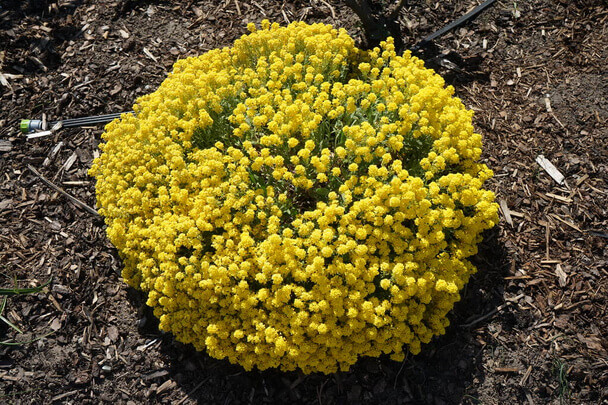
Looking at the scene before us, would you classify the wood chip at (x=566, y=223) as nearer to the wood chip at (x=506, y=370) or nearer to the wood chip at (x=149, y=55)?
the wood chip at (x=506, y=370)

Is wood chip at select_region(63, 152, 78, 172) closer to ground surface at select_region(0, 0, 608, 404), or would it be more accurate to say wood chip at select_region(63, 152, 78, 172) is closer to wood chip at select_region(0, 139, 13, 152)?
ground surface at select_region(0, 0, 608, 404)

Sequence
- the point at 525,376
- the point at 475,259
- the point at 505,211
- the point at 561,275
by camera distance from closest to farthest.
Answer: the point at 525,376 → the point at 561,275 → the point at 475,259 → the point at 505,211

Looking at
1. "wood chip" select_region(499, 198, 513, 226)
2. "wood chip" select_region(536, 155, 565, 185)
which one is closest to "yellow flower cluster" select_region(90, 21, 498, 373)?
"wood chip" select_region(499, 198, 513, 226)

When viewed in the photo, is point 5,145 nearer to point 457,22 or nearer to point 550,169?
point 457,22

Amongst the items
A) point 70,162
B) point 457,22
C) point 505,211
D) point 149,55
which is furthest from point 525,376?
point 149,55

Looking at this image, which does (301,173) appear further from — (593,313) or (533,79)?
(533,79)

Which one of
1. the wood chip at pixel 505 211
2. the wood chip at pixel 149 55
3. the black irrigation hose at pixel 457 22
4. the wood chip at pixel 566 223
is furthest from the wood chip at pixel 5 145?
the wood chip at pixel 566 223
